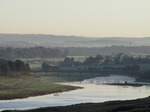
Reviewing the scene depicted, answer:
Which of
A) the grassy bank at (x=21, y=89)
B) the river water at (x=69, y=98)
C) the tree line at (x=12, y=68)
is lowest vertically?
the river water at (x=69, y=98)

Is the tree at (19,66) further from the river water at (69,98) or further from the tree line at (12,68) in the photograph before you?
the river water at (69,98)

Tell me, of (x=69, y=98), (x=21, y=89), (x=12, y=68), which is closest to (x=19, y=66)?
(x=12, y=68)

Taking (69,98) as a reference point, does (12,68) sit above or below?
above

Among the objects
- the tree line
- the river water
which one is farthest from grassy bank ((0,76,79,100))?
the tree line

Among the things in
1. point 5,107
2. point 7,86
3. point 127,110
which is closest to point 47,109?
point 127,110

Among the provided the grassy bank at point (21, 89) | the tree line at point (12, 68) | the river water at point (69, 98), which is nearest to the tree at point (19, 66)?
the tree line at point (12, 68)

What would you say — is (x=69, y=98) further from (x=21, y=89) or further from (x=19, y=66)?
(x=19, y=66)

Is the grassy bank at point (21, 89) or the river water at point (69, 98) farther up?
the grassy bank at point (21, 89)

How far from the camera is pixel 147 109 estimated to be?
51188 mm

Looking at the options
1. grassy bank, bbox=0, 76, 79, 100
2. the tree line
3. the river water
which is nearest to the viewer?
the river water

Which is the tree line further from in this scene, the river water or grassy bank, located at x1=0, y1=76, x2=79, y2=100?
the river water

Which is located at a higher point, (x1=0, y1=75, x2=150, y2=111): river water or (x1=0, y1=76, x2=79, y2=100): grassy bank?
(x1=0, y1=76, x2=79, y2=100): grassy bank

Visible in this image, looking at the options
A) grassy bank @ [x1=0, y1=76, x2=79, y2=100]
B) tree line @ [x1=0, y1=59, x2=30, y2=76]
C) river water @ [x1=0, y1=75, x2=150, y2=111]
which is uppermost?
tree line @ [x1=0, y1=59, x2=30, y2=76]

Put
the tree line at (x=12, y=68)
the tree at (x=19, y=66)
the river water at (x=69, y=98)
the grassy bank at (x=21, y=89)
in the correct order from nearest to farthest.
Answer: the river water at (x=69, y=98), the grassy bank at (x=21, y=89), the tree line at (x=12, y=68), the tree at (x=19, y=66)
